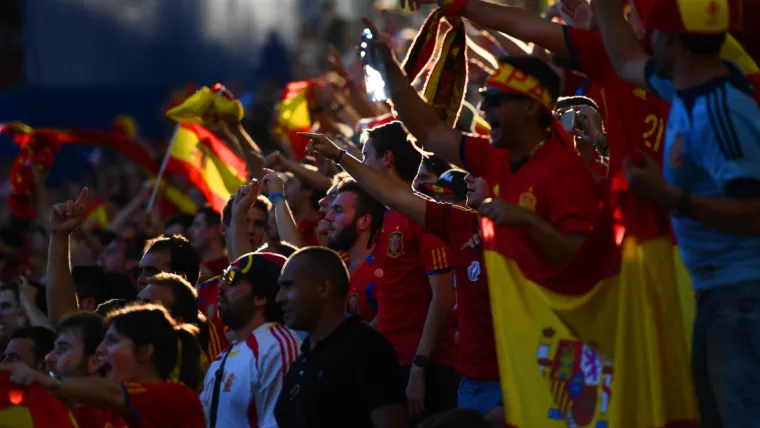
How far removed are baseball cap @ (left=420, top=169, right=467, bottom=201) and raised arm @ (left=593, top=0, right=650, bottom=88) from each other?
6.00ft

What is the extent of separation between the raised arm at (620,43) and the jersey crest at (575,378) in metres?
1.02

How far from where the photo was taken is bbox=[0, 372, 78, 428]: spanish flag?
5.38 meters

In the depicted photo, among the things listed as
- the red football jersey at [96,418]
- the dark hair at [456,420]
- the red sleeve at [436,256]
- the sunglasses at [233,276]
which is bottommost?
the red football jersey at [96,418]

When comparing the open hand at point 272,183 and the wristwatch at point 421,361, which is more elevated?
the open hand at point 272,183

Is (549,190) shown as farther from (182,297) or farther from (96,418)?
(182,297)

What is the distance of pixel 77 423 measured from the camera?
18.5 feet

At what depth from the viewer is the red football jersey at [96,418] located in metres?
5.69

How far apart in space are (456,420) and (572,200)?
4.21 feet

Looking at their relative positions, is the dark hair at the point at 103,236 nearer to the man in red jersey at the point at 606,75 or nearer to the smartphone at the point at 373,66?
the smartphone at the point at 373,66

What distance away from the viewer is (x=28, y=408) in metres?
5.41

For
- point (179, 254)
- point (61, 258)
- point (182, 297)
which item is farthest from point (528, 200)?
point (179, 254)

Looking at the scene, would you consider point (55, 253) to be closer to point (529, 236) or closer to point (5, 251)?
point (529, 236)

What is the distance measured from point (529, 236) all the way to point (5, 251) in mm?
9463

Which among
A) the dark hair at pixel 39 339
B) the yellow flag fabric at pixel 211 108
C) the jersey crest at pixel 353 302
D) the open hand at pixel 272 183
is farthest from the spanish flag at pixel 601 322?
the yellow flag fabric at pixel 211 108
